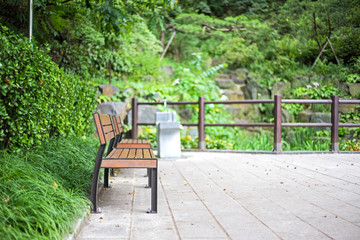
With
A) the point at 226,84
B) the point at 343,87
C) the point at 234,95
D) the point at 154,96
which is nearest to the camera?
the point at 154,96

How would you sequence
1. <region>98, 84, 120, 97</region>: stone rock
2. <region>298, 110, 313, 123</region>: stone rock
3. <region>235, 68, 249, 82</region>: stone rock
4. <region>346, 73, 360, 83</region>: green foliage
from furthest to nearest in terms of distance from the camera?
<region>235, 68, 249, 82</region>: stone rock, <region>346, 73, 360, 83</region>: green foliage, <region>298, 110, 313, 123</region>: stone rock, <region>98, 84, 120, 97</region>: stone rock

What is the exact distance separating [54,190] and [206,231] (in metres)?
1.20

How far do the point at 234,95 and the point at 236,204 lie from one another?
10600 mm

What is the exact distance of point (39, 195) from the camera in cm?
261

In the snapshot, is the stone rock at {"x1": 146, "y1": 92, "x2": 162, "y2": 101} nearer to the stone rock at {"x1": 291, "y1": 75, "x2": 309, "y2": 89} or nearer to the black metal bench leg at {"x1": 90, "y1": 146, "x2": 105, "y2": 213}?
the stone rock at {"x1": 291, "y1": 75, "x2": 309, "y2": 89}

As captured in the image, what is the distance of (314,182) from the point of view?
463 centimetres

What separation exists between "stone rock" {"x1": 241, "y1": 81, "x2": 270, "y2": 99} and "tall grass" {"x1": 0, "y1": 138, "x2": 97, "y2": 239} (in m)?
10.5

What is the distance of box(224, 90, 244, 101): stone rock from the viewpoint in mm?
13811

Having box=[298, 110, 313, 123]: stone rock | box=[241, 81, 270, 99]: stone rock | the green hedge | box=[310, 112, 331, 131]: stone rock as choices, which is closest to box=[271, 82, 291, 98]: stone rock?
box=[241, 81, 270, 99]: stone rock

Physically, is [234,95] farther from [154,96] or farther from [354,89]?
[154,96]


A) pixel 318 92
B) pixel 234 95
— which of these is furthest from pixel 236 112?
pixel 318 92

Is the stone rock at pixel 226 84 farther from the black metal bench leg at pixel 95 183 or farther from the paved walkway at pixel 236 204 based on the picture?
the black metal bench leg at pixel 95 183

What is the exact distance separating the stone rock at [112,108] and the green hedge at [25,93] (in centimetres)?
454

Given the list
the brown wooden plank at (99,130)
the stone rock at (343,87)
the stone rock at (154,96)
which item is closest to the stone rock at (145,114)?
the stone rock at (154,96)
